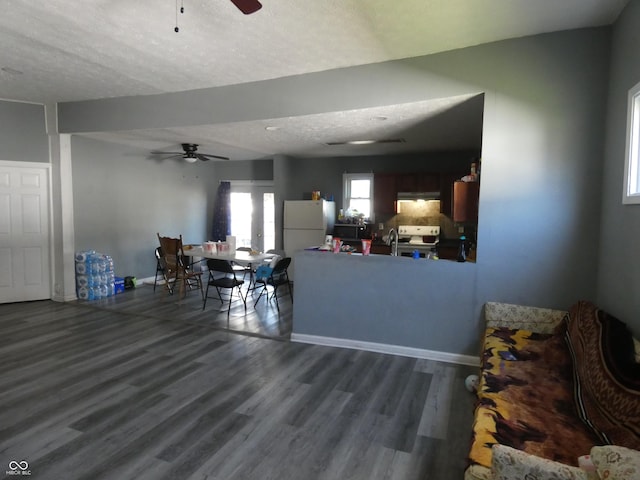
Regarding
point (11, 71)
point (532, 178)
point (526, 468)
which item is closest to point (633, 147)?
point (532, 178)

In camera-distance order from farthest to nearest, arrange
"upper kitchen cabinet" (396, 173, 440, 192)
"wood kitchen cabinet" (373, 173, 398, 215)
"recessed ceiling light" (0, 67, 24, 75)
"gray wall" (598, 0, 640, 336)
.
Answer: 1. "wood kitchen cabinet" (373, 173, 398, 215)
2. "upper kitchen cabinet" (396, 173, 440, 192)
3. "recessed ceiling light" (0, 67, 24, 75)
4. "gray wall" (598, 0, 640, 336)

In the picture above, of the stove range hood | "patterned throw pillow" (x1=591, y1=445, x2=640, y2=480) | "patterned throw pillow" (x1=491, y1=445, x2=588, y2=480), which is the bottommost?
"patterned throw pillow" (x1=491, y1=445, x2=588, y2=480)

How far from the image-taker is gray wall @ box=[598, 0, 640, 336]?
234 centimetres

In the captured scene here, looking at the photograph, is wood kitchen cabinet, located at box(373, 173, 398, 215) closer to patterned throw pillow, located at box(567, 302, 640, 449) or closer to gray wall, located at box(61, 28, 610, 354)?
gray wall, located at box(61, 28, 610, 354)

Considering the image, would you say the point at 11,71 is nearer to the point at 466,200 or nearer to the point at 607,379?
the point at 466,200

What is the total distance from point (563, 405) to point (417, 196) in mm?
4910

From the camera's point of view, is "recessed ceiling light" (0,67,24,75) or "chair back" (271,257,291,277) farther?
"chair back" (271,257,291,277)

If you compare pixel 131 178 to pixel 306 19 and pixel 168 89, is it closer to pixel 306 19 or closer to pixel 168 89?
pixel 168 89

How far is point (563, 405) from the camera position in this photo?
203cm

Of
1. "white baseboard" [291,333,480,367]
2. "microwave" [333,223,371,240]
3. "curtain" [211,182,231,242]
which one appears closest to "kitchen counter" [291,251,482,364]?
"white baseboard" [291,333,480,367]

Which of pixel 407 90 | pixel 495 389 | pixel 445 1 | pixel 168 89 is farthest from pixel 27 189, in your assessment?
pixel 495 389

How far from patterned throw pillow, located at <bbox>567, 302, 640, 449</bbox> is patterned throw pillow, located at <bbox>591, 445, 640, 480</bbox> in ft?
1.46

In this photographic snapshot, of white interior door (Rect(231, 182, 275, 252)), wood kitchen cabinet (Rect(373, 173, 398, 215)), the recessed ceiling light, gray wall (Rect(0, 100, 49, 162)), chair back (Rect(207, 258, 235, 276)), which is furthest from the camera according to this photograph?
white interior door (Rect(231, 182, 275, 252))

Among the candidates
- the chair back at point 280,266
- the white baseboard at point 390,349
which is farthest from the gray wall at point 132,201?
the white baseboard at point 390,349
